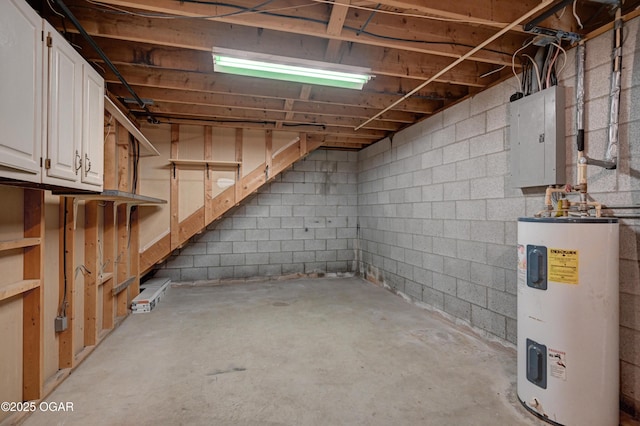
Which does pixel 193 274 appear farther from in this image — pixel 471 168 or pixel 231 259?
pixel 471 168

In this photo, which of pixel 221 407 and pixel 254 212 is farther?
pixel 254 212

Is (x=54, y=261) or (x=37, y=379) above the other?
(x=54, y=261)

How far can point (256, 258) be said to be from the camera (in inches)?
200

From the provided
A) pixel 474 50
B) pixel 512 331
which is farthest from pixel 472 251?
pixel 474 50

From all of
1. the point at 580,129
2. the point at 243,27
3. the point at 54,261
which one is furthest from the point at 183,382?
the point at 580,129

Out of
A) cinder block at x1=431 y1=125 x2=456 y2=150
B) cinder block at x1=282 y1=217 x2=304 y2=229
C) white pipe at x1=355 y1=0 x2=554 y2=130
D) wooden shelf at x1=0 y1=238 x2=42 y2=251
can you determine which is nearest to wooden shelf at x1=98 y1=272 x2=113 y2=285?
wooden shelf at x1=0 y1=238 x2=42 y2=251

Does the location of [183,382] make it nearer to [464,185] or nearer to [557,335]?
[557,335]

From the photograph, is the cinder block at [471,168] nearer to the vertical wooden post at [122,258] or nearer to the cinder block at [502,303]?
the cinder block at [502,303]

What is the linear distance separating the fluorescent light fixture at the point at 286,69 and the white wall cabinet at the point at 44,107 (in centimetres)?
88

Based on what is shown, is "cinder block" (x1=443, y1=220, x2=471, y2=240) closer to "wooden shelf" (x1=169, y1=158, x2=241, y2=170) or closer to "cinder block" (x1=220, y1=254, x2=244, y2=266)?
"wooden shelf" (x1=169, y1=158, x2=241, y2=170)

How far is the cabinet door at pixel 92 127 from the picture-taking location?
1868 millimetres

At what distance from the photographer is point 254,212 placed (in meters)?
5.09

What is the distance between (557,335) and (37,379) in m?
3.00

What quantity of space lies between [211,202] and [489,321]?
12.1ft
